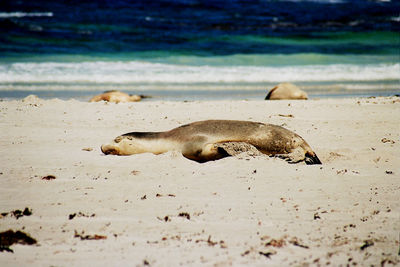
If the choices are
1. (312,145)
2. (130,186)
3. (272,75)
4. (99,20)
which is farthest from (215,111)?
(99,20)

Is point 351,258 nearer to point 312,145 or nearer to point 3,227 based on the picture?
point 3,227

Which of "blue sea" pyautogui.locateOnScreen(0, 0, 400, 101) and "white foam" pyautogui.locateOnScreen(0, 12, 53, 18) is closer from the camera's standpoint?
"blue sea" pyautogui.locateOnScreen(0, 0, 400, 101)

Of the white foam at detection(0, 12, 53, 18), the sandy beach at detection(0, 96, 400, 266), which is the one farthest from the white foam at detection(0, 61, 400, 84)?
the white foam at detection(0, 12, 53, 18)

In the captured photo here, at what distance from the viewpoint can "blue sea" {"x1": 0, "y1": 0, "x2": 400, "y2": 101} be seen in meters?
12.5

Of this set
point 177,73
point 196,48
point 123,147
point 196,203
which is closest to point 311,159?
point 196,203

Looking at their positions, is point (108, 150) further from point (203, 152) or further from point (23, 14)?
point (23, 14)

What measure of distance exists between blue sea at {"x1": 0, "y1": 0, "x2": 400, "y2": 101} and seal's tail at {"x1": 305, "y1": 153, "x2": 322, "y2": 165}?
5439 mm

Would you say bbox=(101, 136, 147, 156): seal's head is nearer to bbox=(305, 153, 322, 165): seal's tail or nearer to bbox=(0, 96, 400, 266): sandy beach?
bbox=(0, 96, 400, 266): sandy beach

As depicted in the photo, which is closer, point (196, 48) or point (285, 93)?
point (285, 93)

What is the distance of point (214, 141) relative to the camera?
5332 millimetres

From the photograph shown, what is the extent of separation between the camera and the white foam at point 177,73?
44.0ft

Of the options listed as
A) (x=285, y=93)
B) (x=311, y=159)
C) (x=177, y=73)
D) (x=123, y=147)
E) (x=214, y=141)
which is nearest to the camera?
(x=311, y=159)

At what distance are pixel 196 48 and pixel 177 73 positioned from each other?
5308 mm

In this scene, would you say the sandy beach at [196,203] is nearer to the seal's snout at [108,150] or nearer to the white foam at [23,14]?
the seal's snout at [108,150]
